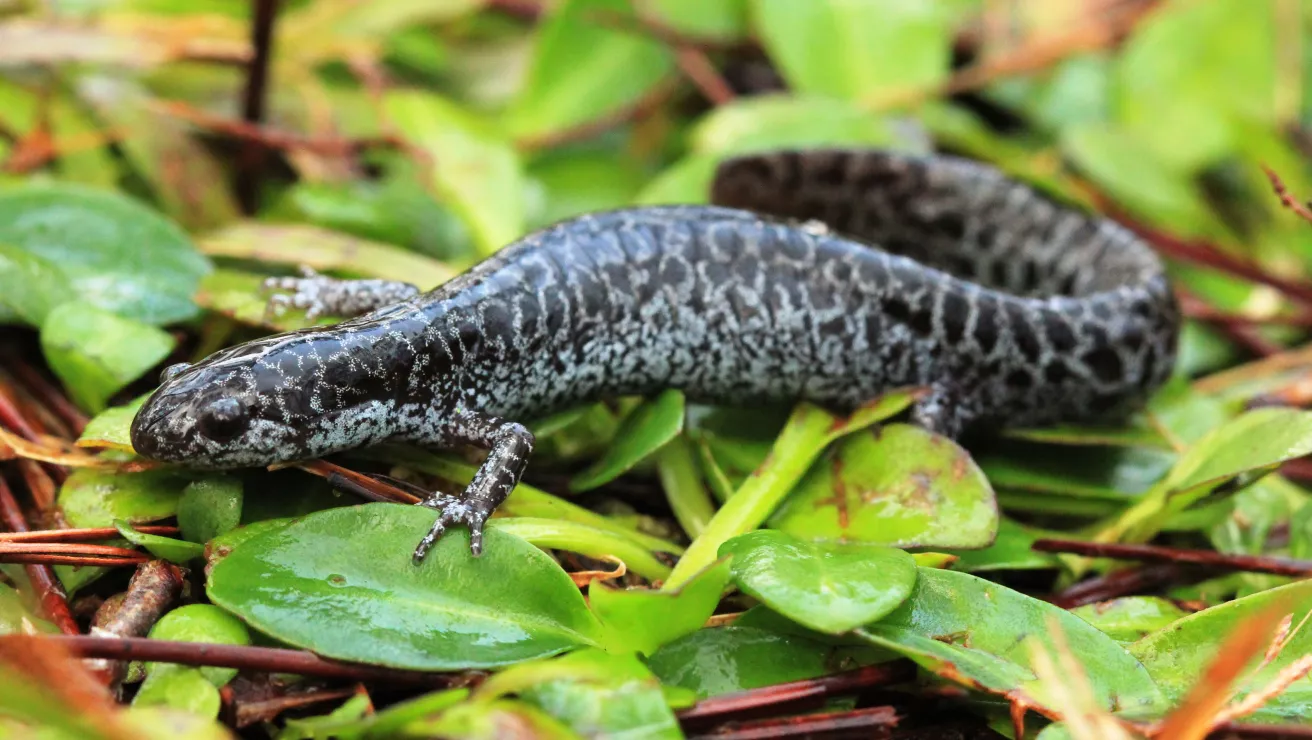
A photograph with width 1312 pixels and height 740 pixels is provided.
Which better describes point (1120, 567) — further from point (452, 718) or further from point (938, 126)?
point (938, 126)

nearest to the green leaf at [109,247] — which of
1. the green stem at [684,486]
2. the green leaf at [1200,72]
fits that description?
the green stem at [684,486]

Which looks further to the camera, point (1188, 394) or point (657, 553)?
point (1188, 394)

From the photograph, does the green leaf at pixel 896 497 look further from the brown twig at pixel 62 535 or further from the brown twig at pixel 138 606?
the brown twig at pixel 62 535

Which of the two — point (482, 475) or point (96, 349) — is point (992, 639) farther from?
point (96, 349)

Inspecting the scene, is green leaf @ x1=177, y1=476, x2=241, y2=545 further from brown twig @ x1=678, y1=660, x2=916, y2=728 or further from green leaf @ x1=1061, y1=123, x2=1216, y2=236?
green leaf @ x1=1061, y1=123, x2=1216, y2=236

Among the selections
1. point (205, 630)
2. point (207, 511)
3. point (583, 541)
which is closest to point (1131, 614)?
point (583, 541)

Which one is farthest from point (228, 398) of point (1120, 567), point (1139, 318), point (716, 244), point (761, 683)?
point (1139, 318)
